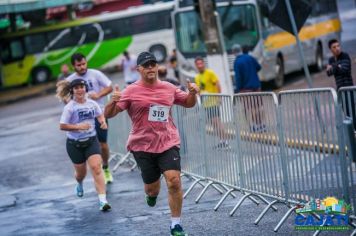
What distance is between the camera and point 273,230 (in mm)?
8141

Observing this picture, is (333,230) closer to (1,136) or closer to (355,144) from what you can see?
(355,144)

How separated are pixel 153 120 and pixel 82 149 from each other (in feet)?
8.77

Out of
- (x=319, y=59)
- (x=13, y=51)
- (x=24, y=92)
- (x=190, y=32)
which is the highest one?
(x=190, y=32)

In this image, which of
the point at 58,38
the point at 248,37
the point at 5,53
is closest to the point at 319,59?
the point at 248,37

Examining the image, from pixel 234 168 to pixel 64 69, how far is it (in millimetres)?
11635

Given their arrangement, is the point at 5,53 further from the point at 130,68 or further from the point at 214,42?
the point at 214,42

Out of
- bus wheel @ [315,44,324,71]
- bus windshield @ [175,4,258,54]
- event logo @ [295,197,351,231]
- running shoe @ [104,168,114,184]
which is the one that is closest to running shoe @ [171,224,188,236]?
event logo @ [295,197,351,231]

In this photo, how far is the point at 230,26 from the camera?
915 inches

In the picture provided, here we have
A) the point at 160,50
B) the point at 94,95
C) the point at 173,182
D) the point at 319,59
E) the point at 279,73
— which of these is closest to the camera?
the point at 173,182

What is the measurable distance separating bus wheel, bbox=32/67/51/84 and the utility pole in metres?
23.4

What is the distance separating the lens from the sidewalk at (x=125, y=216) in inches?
340

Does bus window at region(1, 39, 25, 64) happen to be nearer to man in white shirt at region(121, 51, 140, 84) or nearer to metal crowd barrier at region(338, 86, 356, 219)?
man in white shirt at region(121, 51, 140, 84)

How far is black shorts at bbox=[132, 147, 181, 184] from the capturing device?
8.08m

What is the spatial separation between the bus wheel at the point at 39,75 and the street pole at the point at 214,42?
2345 cm
